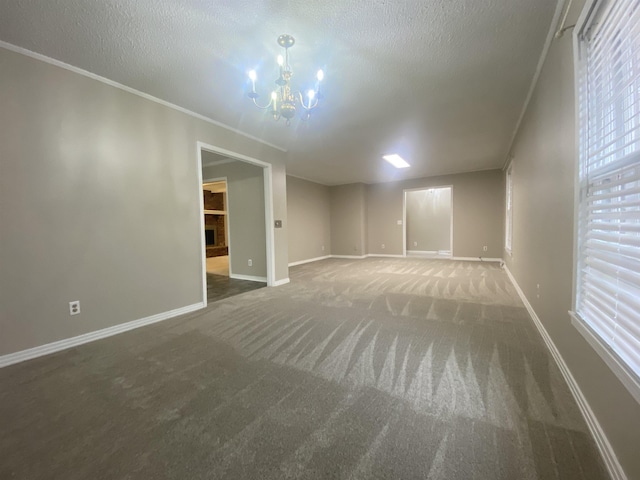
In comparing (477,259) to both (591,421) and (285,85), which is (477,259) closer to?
(591,421)

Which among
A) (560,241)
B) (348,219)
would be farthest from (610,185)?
(348,219)

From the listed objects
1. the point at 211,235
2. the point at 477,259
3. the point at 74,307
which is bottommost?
the point at 477,259

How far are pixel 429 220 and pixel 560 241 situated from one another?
7981 mm

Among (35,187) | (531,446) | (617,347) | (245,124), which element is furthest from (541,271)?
(35,187)

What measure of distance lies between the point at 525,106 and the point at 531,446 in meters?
3.52

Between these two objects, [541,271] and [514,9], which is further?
[541,271]

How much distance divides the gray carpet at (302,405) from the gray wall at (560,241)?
189 millimetres

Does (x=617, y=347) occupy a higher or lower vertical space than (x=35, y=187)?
lower

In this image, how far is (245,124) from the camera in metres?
3.59

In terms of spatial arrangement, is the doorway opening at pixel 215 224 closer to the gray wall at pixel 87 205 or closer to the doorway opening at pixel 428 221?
the gray wall at pixel 87 205

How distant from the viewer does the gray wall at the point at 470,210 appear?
6699 mm

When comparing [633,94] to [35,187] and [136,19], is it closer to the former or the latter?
[136,19]

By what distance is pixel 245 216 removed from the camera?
16.9ft

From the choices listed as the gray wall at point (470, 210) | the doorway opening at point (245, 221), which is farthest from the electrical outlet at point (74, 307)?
the gray wall at point (470, 210)
